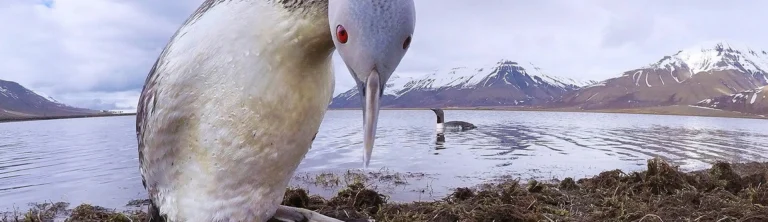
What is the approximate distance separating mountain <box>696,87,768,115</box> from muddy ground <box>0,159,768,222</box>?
536 feet

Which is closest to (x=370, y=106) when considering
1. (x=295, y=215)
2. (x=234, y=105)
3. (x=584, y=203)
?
(x=234, y=105)

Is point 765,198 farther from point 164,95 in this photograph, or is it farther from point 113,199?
point 113,199

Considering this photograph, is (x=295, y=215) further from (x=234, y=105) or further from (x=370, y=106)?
(x=370, y=106)

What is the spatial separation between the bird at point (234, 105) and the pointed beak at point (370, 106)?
47cm

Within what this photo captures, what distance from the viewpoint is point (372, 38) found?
1.72 meters

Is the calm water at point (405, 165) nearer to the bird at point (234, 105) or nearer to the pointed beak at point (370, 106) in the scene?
the bird at point (234, 105)

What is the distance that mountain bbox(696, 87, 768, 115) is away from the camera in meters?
149

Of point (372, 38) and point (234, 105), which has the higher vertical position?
point (372, 38)

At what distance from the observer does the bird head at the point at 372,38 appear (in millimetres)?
1720

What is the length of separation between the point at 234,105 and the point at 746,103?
631 feet

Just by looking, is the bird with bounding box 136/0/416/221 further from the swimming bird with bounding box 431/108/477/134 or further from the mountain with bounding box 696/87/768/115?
the mountain with bounding box 696/87/768/115

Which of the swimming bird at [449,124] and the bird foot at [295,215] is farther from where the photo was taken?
the swimming bird at [449,124]

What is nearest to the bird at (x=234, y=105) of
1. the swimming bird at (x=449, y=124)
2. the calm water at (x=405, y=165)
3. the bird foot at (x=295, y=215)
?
the bird foot at (x=295, y=215)

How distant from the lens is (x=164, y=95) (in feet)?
8.23
